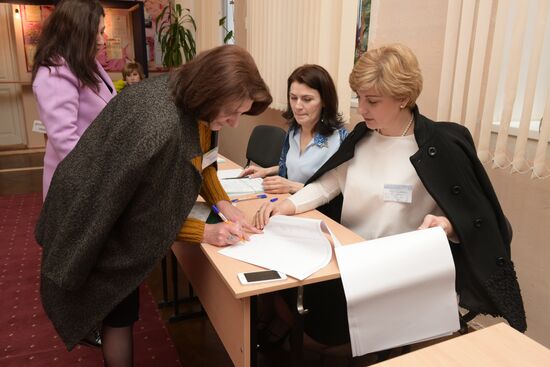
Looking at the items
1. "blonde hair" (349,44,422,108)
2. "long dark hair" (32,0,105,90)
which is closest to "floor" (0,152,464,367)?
"blonde hair" (349,44,422,108)

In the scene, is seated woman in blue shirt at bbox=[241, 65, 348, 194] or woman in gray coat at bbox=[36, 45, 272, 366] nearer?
woman in gray coat at bbox=[36, 45, 272, 366]

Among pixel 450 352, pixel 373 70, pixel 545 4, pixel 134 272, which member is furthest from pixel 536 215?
pixel 134 272

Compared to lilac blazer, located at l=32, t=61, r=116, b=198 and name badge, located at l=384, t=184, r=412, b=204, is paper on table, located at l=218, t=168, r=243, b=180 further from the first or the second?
name badge, located at l=384, t=184, r=412, b=204

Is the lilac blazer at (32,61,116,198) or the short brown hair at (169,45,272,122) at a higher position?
the short brown hair at (169,45,272,122)

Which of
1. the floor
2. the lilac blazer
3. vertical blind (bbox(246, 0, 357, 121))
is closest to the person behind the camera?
the lilac blazer

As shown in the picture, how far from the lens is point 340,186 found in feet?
5.88

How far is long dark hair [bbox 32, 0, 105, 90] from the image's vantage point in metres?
1.80

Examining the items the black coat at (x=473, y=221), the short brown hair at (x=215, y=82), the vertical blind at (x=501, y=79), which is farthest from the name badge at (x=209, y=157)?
the vertical blind at (x=501, y=79)

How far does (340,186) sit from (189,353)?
109cm

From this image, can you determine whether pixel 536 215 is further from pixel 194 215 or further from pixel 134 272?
pixel 134 272

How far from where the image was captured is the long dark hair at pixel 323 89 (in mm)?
2215

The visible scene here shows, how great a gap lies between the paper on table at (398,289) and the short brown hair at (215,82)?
52 cm

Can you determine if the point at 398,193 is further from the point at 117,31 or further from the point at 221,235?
the point at 117,31

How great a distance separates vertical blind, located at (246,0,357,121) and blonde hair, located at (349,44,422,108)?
3.94 ft
